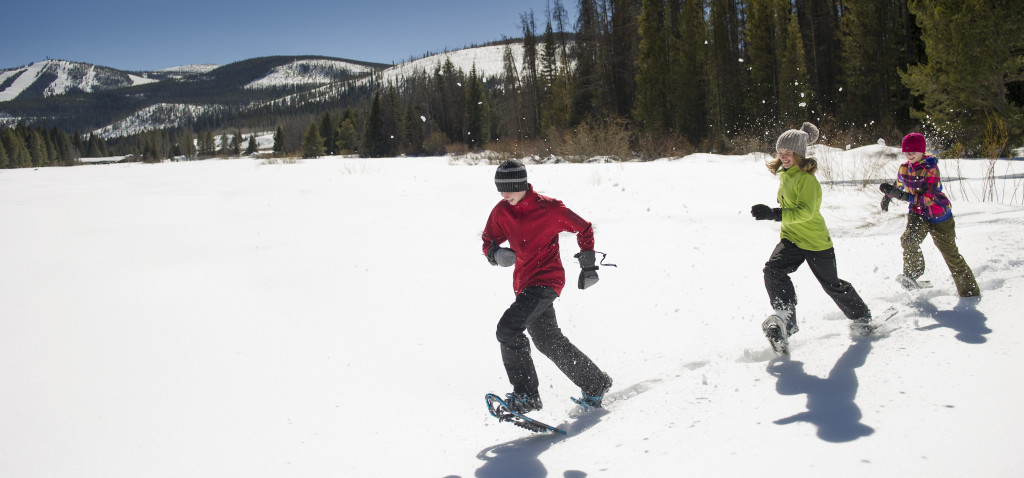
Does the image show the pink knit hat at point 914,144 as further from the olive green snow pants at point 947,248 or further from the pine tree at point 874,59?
the pine tree at point 874,59

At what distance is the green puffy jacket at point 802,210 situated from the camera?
3.54m

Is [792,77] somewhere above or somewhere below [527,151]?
above

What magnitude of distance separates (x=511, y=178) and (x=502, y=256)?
0.45 metres

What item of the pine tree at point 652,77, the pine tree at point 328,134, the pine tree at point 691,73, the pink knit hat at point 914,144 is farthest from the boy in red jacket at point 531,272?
the pine tree at point 328,134

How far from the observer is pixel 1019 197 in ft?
26.4

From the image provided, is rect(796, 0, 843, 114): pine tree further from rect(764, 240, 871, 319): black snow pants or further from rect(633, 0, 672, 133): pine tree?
rect(764, 240, 871, 319): black snow pants

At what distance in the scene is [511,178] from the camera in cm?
319

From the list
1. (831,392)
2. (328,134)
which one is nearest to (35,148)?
(328,134)

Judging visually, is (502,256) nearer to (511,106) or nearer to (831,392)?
(831,392)

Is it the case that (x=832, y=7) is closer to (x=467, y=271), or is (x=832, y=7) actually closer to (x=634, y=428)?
(x=467, y=271)

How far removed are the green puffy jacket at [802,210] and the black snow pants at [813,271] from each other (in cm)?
6

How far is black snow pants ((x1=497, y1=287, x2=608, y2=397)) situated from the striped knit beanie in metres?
0.61

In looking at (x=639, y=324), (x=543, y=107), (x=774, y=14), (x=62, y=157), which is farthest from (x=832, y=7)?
(x=62, y=157)

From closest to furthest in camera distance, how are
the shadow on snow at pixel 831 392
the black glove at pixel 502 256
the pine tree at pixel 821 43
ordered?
1. the shadow on snow at pixel 831 392
2. the black glove at pixel 502 256
3. the pine tree at pixel 821 43
